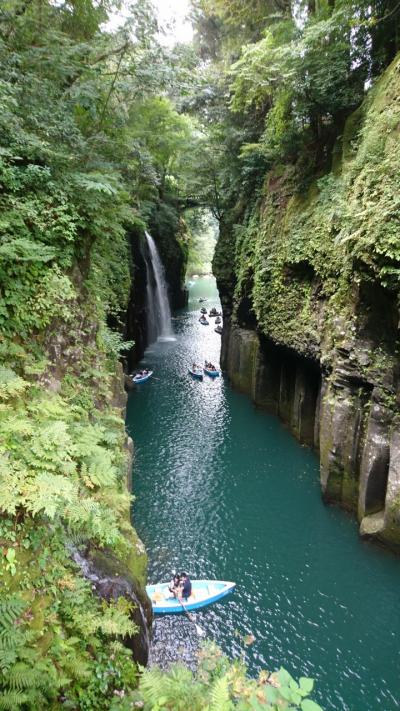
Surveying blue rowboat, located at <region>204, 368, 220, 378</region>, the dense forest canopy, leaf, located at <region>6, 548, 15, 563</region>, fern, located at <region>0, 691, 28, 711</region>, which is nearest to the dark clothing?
the dense forest canopy

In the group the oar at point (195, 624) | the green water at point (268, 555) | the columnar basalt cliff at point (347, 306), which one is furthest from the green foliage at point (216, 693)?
the columnar basalt cliff at point (347, 306)

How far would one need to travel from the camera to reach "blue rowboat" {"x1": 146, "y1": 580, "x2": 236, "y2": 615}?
988 cm

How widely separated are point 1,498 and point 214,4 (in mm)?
26607

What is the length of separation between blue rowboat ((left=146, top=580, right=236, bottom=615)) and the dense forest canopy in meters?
3.75

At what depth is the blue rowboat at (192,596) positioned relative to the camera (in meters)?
9.88

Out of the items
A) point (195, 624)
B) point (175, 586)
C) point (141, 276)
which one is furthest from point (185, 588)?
point (141, 276)

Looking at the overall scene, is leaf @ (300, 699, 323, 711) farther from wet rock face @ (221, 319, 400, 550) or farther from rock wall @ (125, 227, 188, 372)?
rock wall @ (125, 227, 188, 372)

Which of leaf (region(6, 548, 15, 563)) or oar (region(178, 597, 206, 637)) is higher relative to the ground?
leaf (region(6, 548, 15, 563))

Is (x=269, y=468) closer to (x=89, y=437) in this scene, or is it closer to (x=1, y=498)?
(x=89, y=437)

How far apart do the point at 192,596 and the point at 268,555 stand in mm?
2921

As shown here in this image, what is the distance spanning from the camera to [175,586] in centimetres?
1010

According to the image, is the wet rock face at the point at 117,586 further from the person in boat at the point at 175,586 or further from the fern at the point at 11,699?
the person in boat at the point at 175,586

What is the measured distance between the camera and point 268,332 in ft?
64.3

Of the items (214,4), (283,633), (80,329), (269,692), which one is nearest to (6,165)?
(80,329)
